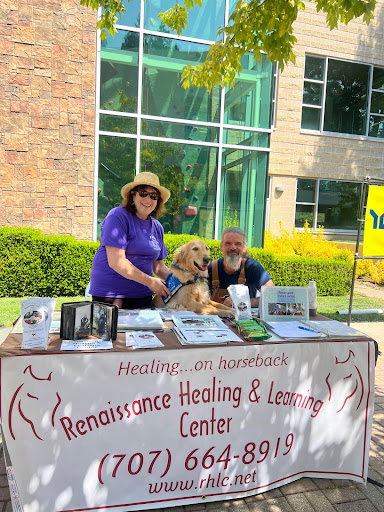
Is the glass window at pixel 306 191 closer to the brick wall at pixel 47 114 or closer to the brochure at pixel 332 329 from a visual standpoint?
the brick wall at pixel 47 114

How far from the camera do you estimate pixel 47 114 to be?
8461 mm

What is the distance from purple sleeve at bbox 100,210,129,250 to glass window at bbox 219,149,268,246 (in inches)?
271

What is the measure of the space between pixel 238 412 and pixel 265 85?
9044mm

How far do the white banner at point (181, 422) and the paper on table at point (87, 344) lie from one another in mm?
63

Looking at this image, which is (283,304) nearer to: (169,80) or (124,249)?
(124,249)

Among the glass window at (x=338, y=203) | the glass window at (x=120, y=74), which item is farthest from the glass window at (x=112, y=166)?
the glass window at (x=338, y=203)

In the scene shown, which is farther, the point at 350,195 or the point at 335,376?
the point at 350,195

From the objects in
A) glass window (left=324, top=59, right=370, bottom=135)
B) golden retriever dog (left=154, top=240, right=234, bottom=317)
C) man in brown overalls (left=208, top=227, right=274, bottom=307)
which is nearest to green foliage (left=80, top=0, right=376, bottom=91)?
man in brown overalls (left=208, top=227, right=274, bottom=307)

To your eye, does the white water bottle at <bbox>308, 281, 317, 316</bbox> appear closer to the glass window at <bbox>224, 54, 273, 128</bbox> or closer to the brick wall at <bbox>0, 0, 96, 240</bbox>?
the brick wall at <bbox>0, 0, 96, 240</bbox>

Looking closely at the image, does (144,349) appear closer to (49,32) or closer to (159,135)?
(159,135)

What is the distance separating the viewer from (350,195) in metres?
14.6

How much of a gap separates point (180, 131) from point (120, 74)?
184 cm

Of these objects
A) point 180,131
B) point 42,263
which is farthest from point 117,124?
point 42,263

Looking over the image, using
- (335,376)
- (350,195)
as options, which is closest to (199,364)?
(335,376)
